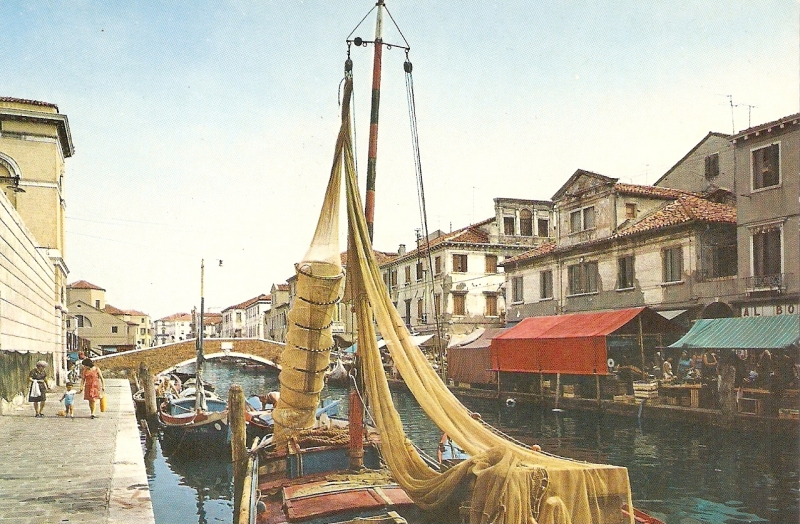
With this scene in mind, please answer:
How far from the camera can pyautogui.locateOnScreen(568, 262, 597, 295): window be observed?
25.6 metres

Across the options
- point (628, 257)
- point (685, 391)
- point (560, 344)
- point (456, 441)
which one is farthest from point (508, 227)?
point (456, 441)

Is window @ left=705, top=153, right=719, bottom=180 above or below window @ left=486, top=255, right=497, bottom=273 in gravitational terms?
above

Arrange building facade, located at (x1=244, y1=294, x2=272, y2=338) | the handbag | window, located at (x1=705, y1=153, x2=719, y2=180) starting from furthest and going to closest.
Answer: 1. building facade, located at (x1=244, y1=294, x2=272, y2=338)
2. window, located at (x1=705, y1=153, x2=719, y2=180)
3. the handbag

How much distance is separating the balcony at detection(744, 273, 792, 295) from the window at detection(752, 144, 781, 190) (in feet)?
8.03

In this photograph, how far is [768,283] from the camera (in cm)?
1778

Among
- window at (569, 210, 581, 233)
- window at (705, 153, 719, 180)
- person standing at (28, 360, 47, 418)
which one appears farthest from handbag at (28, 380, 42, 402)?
window at (705, 153, 719, 180)

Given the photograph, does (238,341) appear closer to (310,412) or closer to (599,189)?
(599,189)

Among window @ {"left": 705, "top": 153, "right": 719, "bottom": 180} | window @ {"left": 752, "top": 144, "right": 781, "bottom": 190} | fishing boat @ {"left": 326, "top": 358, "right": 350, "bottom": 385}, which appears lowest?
fishing boat @ {"left": 326, "top": 358, "right": 350, "bottom": 385}

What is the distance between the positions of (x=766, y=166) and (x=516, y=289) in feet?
47.0

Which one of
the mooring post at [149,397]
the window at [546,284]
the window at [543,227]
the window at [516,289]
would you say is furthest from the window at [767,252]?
the mooring post at [149,397]

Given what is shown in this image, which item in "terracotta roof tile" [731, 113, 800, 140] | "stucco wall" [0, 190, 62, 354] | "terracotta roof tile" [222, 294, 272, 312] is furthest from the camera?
"terracotta roof tile" [222, 294, 272, 312]

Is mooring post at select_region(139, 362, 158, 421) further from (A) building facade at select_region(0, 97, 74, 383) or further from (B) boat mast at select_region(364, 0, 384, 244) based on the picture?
(B) boat mast at select_region(364, 0, 384, 244)

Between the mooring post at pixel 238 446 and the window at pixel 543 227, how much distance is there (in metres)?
29.6

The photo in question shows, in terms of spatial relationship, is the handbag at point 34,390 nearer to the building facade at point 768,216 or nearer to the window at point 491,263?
the building facade at point 768,216
